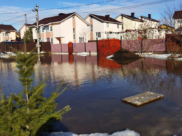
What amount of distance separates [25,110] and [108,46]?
85.8 feet

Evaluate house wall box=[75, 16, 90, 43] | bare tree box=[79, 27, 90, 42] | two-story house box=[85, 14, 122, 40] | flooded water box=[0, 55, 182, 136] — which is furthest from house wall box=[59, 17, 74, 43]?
flooded water box=[0, 55, 182, 136]

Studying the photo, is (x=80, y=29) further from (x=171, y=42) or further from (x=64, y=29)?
(x=171, y=42)

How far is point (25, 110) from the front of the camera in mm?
3119

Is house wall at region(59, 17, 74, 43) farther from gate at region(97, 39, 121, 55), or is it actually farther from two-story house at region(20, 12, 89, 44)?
gate at region(97, 39, 121, 55)

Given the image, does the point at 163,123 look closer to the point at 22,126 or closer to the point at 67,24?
the point at 22,126

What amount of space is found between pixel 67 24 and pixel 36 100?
4005cm

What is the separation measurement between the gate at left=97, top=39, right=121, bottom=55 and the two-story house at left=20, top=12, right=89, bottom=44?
13.7 metres

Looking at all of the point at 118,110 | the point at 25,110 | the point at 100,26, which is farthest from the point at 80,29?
the point at 25,110

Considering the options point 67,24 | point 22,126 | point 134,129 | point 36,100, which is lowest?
point 134,129

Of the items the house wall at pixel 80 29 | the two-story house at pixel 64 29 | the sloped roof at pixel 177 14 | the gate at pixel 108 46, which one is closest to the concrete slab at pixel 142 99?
the sloped roof at pixel 177 14

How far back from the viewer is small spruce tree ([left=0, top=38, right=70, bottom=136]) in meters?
2.96

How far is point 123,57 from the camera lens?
2123 cm

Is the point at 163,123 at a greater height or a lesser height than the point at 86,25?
lesser

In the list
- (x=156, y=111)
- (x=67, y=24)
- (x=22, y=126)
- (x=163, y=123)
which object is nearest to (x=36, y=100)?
(x=22, y=126)
